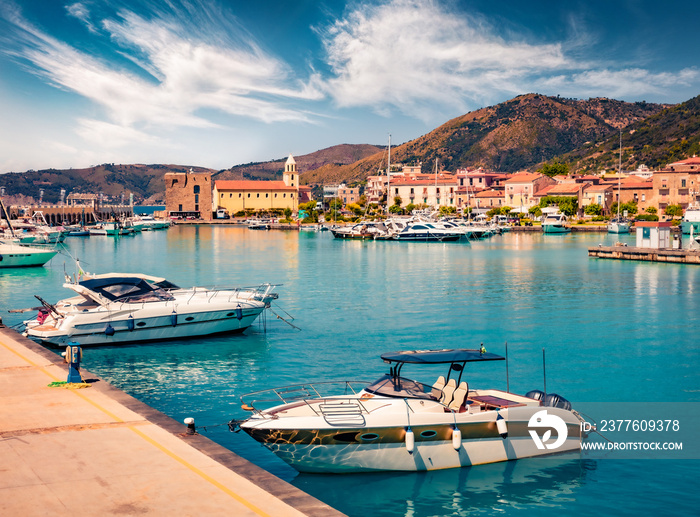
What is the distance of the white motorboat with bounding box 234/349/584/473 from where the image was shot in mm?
13219

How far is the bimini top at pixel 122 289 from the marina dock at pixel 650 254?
5712cm

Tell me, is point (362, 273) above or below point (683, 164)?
below

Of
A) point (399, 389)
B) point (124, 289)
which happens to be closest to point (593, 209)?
point (124, 289)

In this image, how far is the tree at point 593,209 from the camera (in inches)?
5807

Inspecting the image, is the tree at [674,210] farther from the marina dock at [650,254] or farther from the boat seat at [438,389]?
the boat seat at [438,389]

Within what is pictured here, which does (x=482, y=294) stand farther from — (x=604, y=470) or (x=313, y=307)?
(x=604, y=470)

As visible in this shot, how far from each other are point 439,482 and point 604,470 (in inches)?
161

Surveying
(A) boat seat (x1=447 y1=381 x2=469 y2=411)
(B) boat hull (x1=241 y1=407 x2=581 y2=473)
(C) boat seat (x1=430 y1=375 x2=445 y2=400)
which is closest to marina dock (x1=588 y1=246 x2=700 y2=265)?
(C) boat seat (x1=430 y1=375 x2=445 y2=400)

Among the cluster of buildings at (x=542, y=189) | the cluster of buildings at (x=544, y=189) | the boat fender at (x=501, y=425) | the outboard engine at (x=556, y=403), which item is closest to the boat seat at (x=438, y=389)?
the boat fender at (x=501, y=425)

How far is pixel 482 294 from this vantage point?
142ft

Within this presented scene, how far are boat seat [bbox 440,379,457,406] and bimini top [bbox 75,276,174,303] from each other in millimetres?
16274

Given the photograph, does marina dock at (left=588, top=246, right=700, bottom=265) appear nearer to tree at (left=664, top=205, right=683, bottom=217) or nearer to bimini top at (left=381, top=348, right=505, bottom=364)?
bimini top at (left=381, top=348, right=505, bottom=364)

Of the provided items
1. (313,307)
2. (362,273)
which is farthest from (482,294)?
(362,273)

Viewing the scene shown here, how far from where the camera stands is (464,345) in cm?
2686
